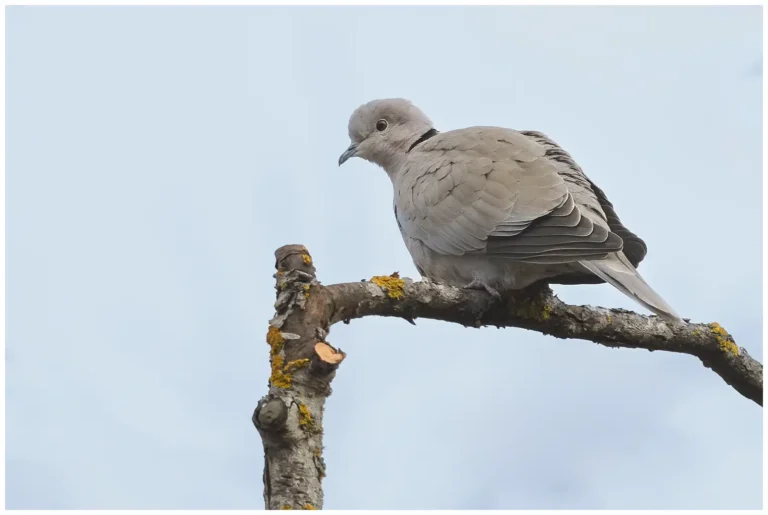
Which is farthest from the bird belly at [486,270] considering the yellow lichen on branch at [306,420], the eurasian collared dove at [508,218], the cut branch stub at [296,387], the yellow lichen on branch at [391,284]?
the yellow lichen on branch at [306,420]

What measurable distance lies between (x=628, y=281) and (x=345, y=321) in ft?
4.09

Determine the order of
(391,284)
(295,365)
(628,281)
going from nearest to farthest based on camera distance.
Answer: (295,365)
(391,284)
(628,281)

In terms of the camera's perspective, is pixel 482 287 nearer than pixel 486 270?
Yes

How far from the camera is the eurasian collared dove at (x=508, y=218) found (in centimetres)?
389

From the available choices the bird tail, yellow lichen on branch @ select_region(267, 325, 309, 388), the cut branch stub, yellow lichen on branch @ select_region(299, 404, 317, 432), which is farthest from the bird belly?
yellow lichen on branch @ select_region(299, 404, 317, 432)

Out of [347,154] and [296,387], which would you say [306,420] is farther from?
[347,154]

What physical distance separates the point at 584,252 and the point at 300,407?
5.19ft

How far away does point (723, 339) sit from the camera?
436 centimetres

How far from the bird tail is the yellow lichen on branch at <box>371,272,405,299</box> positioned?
93 centimetres

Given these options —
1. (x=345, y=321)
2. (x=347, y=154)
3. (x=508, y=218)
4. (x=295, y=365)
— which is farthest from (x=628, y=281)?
(x=347, y=154)

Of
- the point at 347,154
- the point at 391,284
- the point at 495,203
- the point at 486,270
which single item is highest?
the point at 347,154

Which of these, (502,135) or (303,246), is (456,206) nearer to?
(502,135)

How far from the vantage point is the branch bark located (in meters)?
2.83

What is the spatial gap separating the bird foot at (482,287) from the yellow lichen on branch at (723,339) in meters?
1.14
